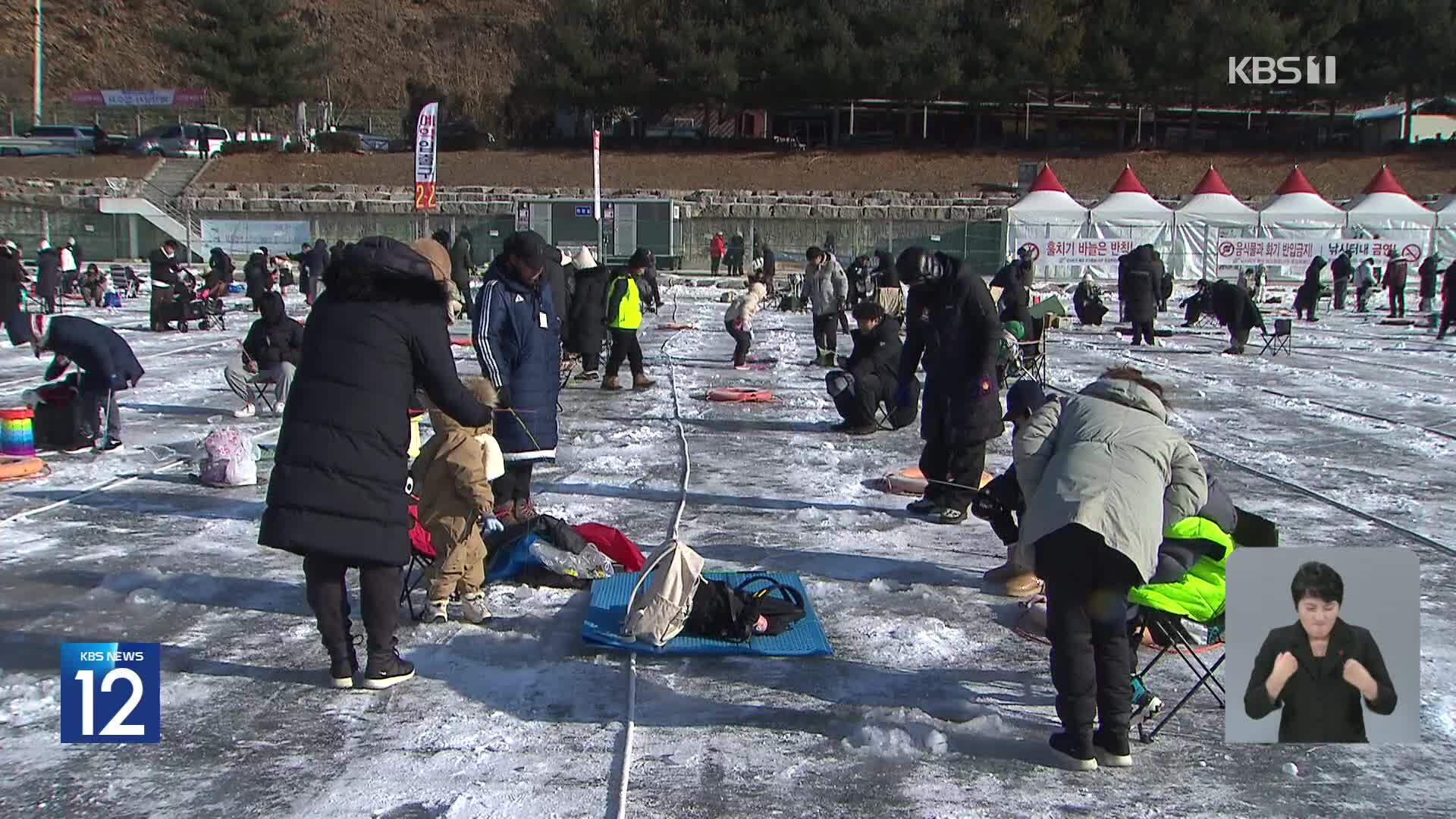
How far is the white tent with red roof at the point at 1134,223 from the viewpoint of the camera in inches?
1321

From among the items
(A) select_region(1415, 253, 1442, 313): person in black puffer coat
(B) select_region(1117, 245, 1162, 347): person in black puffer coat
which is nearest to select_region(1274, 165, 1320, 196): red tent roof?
(A) select_region(1415, 253, 1442, 313): person in black puffer coat

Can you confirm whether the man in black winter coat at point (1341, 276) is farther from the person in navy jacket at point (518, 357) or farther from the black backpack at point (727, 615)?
the black backpack at point (727, 615)

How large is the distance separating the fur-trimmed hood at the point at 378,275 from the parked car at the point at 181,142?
5570cm

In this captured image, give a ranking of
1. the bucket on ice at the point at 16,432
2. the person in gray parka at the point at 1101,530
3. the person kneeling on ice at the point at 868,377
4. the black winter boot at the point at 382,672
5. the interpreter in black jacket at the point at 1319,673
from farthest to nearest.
→ the person kneeling on ice at the point at 868,377
the bucket on ice at the point at 16,432
the black winter boot at the point at 382,672
the person in gray parka at the point at 1101,530
the interpreter in black jacket at the point at 1319,673

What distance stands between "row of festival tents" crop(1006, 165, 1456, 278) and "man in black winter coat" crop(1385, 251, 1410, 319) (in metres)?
7.34

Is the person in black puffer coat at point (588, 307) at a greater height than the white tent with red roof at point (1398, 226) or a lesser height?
lesser

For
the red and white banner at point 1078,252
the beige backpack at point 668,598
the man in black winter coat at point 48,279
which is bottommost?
the beige backpack at point 668,598

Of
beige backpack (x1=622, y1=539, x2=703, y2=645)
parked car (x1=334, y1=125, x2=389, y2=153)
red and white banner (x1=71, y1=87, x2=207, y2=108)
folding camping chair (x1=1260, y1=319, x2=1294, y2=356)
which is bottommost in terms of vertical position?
beige backpack (x1=622, y1=539, x2=703, y2=645)

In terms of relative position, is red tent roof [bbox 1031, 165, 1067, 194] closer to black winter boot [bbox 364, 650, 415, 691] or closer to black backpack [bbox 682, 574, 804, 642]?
black backpack [bbox 682, 574, 804, 642]

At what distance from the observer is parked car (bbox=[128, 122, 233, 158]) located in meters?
55.1

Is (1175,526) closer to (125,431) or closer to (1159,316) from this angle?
(125,431)

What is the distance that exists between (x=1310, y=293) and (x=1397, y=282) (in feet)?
8.03

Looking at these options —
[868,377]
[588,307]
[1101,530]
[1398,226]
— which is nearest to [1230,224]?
[1398,226]

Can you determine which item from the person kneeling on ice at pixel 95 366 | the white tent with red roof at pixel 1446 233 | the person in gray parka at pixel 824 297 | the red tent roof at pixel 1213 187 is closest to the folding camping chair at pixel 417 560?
the person kneeling on ice at pixel 95 366
